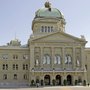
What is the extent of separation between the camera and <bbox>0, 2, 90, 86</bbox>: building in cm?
8506

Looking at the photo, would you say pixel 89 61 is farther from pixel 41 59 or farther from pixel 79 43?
pixel 41 59

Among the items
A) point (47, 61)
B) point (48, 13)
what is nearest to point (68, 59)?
point (47, 61)

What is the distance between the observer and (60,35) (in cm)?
8806

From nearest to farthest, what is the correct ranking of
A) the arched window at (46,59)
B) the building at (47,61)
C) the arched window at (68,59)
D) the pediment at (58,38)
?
1. the building at (47,61)
2. the pediment at (58,38)
3. the arched window at (46,59)
4. the arched window at (68,59)

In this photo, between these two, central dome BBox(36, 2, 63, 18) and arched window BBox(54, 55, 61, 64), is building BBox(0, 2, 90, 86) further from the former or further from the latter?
central dome BBox(36, 2, 63, 18)

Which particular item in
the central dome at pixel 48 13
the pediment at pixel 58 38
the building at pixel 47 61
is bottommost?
the building at pixel 47 61

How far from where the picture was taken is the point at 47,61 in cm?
8712

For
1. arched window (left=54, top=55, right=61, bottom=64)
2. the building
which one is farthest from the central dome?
arched window (left=54, top=55, right=61, bottom=64)

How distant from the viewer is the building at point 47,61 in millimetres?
85062

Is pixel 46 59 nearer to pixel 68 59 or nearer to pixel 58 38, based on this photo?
pixel 68 59

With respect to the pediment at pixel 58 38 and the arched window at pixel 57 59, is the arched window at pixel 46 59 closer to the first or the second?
the arched window at pixel 57 59

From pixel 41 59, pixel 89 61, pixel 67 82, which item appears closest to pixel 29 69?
pixel 41 59

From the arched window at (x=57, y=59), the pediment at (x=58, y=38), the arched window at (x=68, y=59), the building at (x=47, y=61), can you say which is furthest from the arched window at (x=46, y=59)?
the arched window at (x=68, y=59)

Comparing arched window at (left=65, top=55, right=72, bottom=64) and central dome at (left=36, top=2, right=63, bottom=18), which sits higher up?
central dome at (left=36, top=2, right=63, bottom=18)
